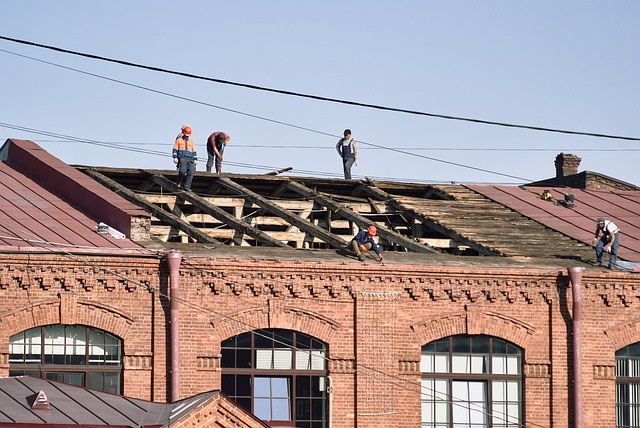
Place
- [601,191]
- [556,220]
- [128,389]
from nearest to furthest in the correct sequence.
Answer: [128,389]
[556,220]
[601,191]

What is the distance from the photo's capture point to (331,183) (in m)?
37.1

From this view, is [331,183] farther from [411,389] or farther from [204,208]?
[411,389]

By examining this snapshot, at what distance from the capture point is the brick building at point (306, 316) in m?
28.6

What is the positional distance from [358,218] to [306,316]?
4490mm

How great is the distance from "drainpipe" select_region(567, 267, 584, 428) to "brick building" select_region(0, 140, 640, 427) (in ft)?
0.15

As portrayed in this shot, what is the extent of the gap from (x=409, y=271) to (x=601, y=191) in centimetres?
1093

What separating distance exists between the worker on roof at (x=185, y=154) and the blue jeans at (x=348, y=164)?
5771 millimetres

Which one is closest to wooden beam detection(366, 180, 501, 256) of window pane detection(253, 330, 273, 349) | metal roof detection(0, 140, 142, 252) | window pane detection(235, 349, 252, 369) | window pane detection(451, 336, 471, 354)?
window pane detection(451, 336, 471, 354)

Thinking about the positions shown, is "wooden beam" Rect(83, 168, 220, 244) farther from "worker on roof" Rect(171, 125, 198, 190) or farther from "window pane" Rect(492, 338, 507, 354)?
"window pane" Rect(492, 338, 507, 354)

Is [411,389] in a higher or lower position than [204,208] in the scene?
lower

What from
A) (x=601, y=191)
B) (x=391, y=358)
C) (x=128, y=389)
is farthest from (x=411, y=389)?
(x=601, y=191)

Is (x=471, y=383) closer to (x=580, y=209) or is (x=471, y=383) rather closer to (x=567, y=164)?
(x=580, y=209)

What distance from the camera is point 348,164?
128ft

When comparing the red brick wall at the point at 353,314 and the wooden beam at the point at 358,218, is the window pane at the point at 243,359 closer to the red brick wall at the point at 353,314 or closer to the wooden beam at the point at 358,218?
the red brick wall at the point at 353,314
